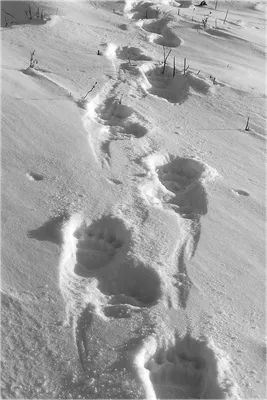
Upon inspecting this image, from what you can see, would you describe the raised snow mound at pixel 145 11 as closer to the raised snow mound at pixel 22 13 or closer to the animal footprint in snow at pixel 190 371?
the raised snow mound at pixel 22 13

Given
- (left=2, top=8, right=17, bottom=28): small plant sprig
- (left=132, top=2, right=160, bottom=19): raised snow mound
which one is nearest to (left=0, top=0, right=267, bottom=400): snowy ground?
(left=2, top=8, right=17, bottom=28): small plant sprig

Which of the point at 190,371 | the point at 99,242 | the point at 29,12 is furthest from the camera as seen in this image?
the point at 29,12

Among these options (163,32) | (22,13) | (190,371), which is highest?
(163,32)

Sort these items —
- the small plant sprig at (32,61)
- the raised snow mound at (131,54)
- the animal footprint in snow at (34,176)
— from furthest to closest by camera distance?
the raised snow mound at (131,54) → the small plant sprig at (32,61) → the animal footprint in snow at (34,176)

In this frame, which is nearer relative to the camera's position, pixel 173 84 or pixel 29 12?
pixel 173 84

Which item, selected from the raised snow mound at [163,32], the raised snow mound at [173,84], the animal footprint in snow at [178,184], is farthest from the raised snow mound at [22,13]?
the animal footprint in snow at [178,184]

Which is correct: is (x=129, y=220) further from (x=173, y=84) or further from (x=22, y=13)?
(x=22, y=13)

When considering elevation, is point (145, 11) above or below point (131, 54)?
above

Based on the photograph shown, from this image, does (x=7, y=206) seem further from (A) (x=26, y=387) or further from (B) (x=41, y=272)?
(A) (x=26, y=387)

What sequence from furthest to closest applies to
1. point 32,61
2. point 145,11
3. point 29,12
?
point 145,11
point 29,12
point 32,61

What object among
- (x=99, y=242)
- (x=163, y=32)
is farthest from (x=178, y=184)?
(x=163, y=32)
